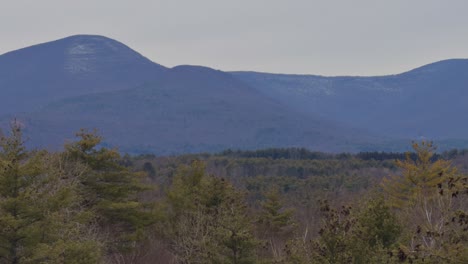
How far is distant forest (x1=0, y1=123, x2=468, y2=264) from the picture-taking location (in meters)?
11.4

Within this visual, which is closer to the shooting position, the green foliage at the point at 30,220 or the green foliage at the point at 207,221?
the green foliage at the point at 30,220

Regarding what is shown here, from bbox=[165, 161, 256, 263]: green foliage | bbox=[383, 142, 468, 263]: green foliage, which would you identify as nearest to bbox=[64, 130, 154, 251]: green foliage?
bbox=[165, 161, 256, 263]: green foliage

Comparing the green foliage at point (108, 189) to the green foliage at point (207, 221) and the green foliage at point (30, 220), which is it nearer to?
the green foliage at point (207, 221)

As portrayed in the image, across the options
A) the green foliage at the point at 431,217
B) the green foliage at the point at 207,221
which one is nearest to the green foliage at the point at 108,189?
the green foliage at the point at 207,221

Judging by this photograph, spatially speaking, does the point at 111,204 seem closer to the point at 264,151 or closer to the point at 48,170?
the point at 48,170

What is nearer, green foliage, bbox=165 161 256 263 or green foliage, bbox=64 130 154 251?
green foliage, bbox=165 161 256 263

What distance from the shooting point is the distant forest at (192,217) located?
1141cm

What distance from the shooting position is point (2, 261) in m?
13.7

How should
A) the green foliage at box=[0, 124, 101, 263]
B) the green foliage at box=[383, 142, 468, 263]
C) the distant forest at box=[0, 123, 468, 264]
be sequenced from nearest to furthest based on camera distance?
the green foliage at box=[383, 142, 468, 263]
the distant forest at box=[0, 123, 468, 264]
the green foliage at box=[0, 124, 101, 263]

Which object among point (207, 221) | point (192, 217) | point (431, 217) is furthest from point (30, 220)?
point (192, 217)

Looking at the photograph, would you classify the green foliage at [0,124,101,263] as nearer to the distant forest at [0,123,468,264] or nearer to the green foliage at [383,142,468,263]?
the distant forest at [0,123,468,264]

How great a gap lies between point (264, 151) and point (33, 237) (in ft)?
432

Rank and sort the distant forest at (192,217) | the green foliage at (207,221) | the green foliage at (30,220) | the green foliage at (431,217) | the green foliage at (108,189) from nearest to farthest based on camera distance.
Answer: the green foliage at (431,217) → the distant forest at (192,217) → the green foliage at (30,220) → the green foliage at (207,221) → the green foliage at (108,189)

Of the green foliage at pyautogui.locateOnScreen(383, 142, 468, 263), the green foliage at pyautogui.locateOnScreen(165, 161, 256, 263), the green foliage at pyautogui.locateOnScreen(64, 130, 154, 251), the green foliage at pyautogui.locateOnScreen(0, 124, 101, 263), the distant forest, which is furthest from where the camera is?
the green foliage at pyautogui.locateOnScreen(64, 130, 154, 251)
